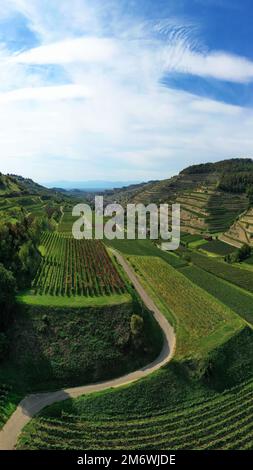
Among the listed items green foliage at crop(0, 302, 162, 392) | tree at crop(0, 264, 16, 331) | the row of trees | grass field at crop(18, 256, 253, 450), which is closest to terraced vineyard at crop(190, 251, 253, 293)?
grass field at crop(18, 256, 253, 450)

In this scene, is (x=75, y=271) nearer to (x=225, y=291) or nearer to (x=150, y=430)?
(x=225, y=291)

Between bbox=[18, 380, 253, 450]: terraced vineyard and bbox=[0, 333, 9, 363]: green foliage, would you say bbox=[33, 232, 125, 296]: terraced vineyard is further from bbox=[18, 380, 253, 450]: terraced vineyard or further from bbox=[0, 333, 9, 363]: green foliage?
bbox=[18, 380, 253, 450]: terraced vineyard

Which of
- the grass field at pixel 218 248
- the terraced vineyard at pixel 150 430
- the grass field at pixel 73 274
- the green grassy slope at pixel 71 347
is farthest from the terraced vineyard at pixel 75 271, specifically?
the grass field at pixel 218 248

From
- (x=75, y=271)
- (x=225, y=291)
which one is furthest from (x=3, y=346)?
(x=225, y=291)

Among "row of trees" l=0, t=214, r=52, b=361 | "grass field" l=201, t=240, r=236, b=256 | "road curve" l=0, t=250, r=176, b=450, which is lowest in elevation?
"road curve" l=0, t=250, r=176, b=450

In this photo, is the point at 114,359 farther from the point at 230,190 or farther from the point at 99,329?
the point at 230,190

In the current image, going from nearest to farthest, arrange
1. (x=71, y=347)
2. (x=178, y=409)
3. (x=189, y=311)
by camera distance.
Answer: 1. (x=178, y=409)
2. (x=71, y=347)
3. (x=189, y=311)
